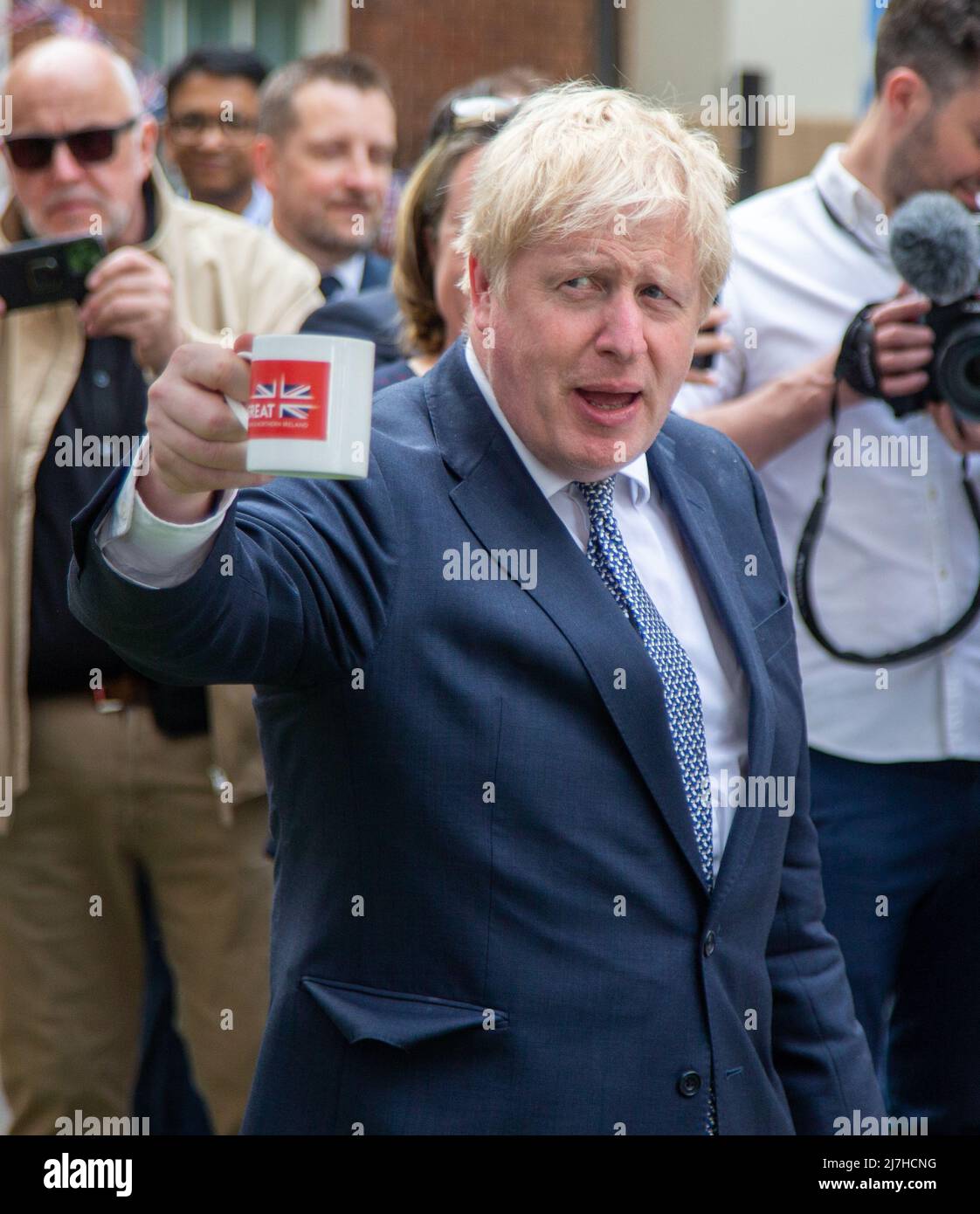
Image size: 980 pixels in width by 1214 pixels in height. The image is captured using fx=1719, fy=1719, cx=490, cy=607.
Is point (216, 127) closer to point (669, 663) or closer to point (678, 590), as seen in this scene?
point (678, 590)

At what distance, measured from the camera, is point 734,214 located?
3322 millimetres

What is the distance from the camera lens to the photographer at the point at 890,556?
118 inches

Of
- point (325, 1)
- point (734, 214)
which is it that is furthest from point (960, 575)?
point (325, 1)

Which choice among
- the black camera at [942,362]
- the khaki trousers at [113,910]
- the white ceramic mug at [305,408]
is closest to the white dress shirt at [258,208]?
the khaki trousers at [113,910]

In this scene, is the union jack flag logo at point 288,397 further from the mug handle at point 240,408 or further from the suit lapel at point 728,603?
the suit lapel at point 728,603

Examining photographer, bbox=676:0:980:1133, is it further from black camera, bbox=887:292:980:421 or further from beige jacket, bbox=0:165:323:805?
beige jacket, bbox=0:165:323:805

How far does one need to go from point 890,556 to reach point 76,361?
1678 mm

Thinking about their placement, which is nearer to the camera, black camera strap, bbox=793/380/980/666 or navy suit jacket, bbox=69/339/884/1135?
navy suit jacket, bbox=69/339/884/1135

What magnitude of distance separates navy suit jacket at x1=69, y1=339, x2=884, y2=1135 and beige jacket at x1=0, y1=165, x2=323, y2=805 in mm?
1484

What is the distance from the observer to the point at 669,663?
2.10 metres

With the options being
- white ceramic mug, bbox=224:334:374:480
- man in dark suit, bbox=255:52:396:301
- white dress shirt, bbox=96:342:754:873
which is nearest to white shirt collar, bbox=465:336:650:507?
white dress shirt, bbox=96:342:754:873

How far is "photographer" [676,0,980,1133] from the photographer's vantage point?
3.01 m

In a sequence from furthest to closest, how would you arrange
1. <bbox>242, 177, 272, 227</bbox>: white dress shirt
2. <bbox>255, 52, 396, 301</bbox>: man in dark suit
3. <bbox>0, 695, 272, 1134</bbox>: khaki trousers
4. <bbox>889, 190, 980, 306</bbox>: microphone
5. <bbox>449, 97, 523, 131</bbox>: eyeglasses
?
1. <bbox>242, 177, 272, 227</bbox>: white dress shirt
2. <bbox>255, 52, 396, 301</bbox>: man in dark suit
3. <bbox>0, 695, 272, 1134</bbox>: khaki trousers
4. <bbox>449, 97, 523, 131</bbox>: eyeglasses
5. <bbox>889, 190, 980, 306</bbox>: microphone
